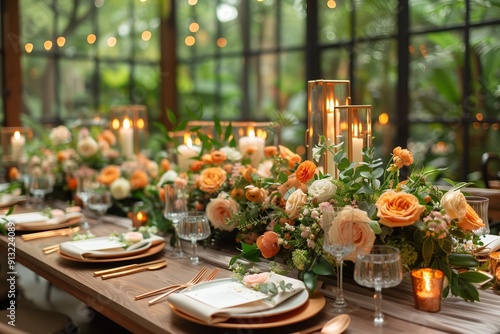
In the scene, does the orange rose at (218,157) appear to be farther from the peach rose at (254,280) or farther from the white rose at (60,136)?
the white rose at (60,136)

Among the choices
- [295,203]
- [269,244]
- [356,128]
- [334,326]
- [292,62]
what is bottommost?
[334,326]

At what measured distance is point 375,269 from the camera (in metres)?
1.31

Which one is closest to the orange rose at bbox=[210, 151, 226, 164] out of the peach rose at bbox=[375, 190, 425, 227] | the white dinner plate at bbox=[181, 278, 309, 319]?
the white dinner plate at bbox=[181, 278, 309, 319]

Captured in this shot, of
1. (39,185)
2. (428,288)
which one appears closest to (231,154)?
(428,288)

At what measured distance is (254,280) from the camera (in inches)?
58.3

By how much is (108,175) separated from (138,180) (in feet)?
0.53

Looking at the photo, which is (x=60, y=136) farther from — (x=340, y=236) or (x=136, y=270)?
(x=340, y=236)

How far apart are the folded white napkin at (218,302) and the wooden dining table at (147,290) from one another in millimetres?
40

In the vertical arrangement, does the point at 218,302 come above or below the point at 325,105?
below

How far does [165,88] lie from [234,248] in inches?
170

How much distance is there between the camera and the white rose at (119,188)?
9.59 feet

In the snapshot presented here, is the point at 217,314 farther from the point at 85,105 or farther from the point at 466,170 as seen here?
the point at 85,105

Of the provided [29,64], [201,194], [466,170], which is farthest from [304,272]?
[29,64]

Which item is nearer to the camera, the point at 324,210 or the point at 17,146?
the point at 324,210
